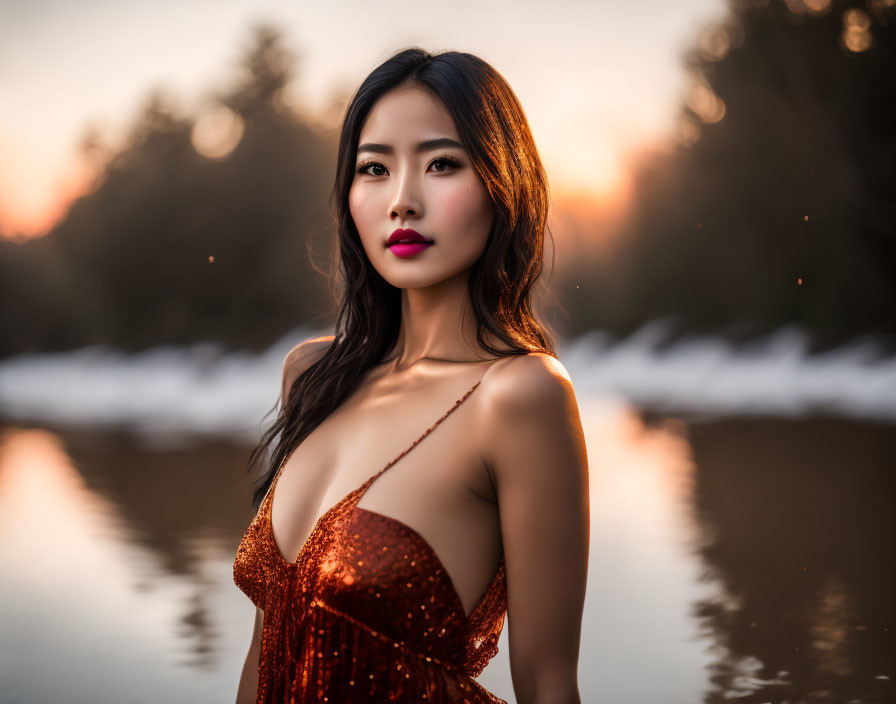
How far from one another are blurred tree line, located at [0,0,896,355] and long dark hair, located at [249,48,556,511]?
537cm

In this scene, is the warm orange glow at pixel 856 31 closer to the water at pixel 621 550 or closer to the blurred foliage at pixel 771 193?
the blurred foliage at pixel 771 193

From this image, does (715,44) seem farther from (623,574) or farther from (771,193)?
(623,574)

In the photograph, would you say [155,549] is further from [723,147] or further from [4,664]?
[723,147]

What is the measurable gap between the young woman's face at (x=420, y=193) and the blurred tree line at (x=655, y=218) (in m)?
5.47

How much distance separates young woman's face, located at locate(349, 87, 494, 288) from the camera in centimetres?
94

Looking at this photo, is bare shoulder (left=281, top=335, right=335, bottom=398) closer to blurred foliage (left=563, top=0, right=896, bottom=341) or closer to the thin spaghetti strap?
the thin spaghetti strap

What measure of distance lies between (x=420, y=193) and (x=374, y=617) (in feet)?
1.41

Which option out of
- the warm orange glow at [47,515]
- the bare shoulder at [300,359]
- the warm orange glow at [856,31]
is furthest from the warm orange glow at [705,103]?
the bare shoulder at [300,359]

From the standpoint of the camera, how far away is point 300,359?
1.19 m

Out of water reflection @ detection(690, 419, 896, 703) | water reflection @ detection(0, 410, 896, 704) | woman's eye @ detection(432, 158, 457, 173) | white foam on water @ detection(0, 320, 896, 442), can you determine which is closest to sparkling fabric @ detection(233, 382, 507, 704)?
woman's eye @ detection(432, 158, 457, 173)

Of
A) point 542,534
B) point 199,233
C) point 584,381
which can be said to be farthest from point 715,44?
point 542,534

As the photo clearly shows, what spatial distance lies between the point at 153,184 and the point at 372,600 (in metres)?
7.67

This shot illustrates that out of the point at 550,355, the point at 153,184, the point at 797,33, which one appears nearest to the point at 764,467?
the point at 550,355

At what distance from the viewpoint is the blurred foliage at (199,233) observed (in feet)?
24.2
